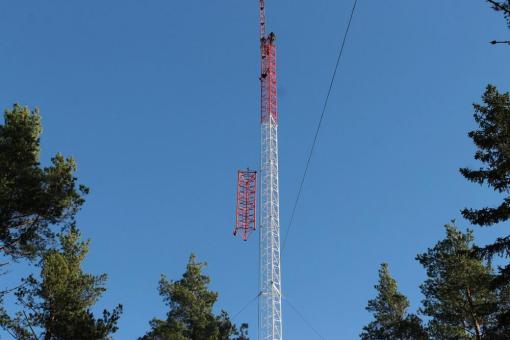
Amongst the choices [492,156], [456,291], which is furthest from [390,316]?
[492,156]

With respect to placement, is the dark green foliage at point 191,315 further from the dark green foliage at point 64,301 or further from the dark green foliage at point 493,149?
the dark green foliage at point 493,149

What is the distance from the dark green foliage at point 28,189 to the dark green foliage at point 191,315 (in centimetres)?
1011

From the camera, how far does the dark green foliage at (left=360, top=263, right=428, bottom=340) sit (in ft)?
97.9

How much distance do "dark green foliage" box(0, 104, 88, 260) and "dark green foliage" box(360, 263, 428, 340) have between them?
2211 centimetres

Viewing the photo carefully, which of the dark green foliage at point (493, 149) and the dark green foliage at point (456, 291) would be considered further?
the dark green foliage at point (456, 291)

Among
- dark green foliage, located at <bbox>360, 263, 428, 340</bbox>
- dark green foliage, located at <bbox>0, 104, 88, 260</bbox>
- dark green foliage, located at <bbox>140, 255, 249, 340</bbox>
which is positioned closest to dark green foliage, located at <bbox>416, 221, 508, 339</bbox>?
dark green foliage, located at <bbox>360, 263, 428, 340</bbox>

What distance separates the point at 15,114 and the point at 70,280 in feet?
29.1

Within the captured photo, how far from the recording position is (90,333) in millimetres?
18969

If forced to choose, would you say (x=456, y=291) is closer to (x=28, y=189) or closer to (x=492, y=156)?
(x=492, y=156)

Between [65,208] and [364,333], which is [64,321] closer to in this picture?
[65,208]

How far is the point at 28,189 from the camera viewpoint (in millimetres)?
20562

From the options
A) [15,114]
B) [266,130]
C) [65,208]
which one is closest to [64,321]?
[65,208]

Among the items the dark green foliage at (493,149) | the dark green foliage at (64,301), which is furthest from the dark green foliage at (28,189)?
the dark green foliage at (493,149)

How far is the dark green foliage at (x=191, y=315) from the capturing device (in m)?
28.3
